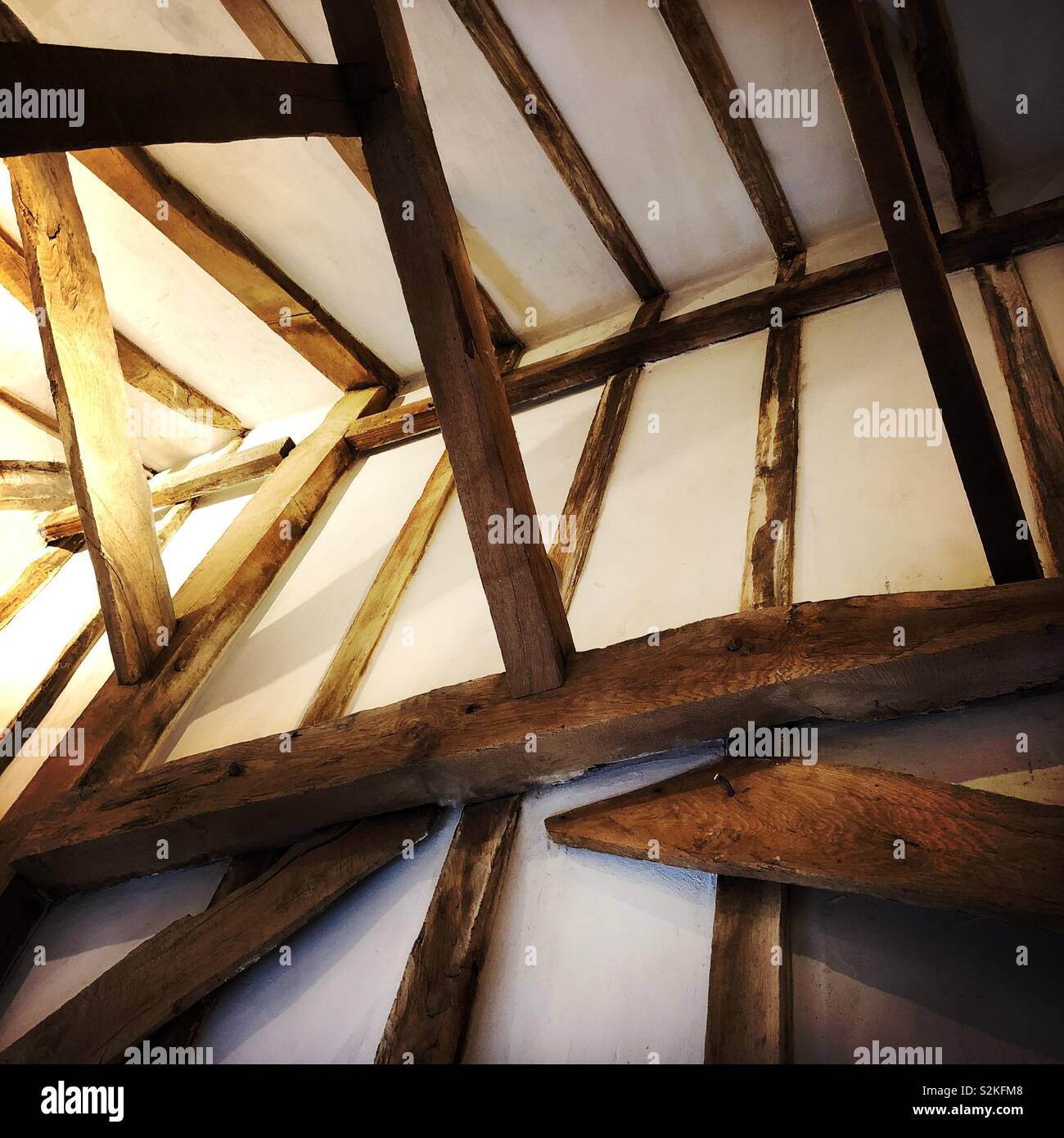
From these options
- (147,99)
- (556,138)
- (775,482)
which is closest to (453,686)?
(775,482)

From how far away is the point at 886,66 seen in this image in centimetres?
284

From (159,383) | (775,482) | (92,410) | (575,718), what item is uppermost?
(159,383)

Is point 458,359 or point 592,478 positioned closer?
point 458,359

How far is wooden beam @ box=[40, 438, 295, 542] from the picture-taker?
4098 mm

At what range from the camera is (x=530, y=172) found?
142 inches

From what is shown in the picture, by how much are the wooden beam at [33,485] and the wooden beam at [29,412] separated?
0.22 metres

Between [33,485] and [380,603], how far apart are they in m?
2.44

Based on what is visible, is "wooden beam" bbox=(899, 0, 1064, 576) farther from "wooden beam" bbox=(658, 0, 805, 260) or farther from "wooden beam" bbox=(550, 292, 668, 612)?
"wooden beam" bbox=(550, 292, 668, 612)

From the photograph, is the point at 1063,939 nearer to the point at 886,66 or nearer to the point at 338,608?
the point at 338,608

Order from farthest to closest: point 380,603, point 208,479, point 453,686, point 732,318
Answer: point 208,479 → point 732,318 → point 380,603 → point 453,686

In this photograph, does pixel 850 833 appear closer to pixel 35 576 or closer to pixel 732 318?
pixel 732 318

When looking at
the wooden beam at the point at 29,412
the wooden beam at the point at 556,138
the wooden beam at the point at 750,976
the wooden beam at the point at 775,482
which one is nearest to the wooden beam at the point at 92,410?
the wooden beam at the point at 556,138

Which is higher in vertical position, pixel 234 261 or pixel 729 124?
pixel 729 124

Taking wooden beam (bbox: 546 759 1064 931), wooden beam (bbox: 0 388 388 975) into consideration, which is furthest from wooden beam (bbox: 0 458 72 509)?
wooden beam (bbox: 546 759 1064 931)
